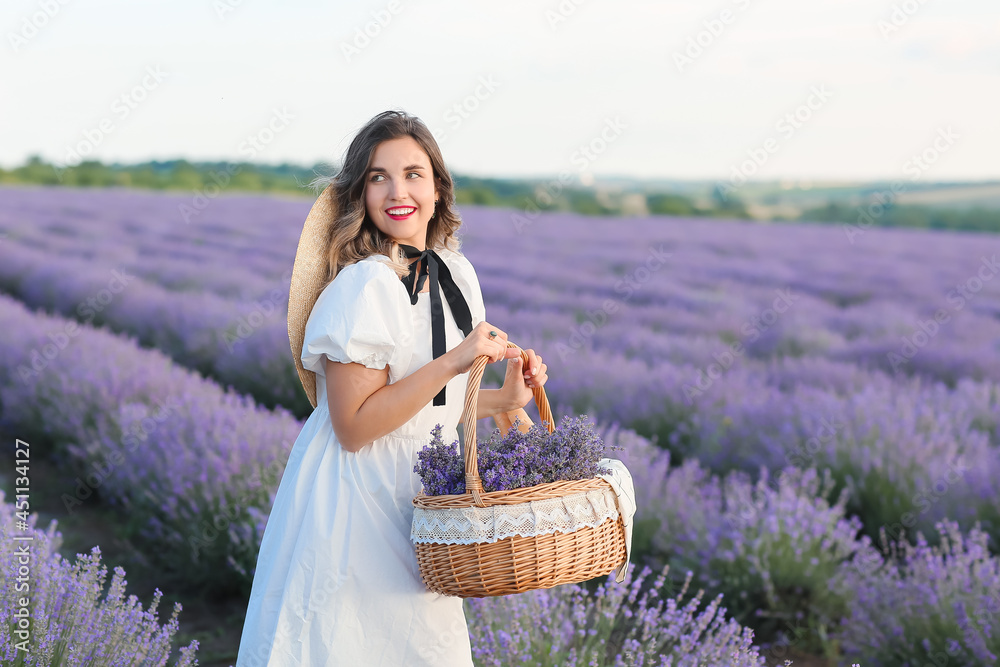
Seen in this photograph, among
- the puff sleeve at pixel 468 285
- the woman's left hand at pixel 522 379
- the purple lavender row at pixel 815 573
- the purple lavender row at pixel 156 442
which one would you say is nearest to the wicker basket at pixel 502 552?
the woman's left hand at pixel 522 379

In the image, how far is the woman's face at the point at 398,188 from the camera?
1729 millimetres

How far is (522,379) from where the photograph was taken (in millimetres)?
1771

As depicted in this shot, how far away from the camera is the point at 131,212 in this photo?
17.5 metres

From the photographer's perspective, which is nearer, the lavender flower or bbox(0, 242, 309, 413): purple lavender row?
the lavender flower

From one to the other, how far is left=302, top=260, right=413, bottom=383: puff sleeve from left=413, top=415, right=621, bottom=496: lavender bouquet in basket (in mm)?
191

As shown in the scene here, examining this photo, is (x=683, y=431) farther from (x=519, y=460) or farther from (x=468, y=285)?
(x=519, y=460)

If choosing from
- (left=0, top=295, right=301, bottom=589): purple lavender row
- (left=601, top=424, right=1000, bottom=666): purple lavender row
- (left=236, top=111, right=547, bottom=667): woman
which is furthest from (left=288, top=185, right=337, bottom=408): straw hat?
(left=0, top=295, right=301, bottom=589): purple lavender row

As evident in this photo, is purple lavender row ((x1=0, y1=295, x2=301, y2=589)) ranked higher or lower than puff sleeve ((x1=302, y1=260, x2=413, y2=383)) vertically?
lower

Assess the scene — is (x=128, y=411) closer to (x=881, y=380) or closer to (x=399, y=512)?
(x=399, y=512)

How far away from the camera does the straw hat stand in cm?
172

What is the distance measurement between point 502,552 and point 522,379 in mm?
466

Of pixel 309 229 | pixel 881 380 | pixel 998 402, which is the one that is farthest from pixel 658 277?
pixel 309 229

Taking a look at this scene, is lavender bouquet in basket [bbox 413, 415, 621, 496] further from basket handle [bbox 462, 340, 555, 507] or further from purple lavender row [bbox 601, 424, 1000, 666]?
purple lavender row [bbox 601, 424, 1000, 666]

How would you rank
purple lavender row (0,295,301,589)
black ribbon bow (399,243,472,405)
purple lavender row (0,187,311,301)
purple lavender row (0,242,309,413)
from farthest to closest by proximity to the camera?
purple lavender row (0,187,311,301) < purple lavender row (0,242,309,413) < purple lavender row (0,295,301,589) < black ribbon bow (399,243,472,405)
